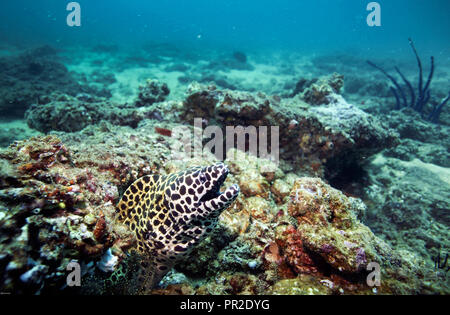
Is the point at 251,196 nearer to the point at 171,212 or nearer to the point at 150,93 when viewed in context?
the point at 171,212

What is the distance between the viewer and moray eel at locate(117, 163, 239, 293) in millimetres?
2586

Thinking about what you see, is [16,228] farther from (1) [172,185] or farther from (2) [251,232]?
(2) [251,232]

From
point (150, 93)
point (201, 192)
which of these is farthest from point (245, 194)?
point (150, 93)

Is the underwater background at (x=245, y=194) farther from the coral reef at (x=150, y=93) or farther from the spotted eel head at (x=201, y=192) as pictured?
the spotted eel head at (x=201, y=192)

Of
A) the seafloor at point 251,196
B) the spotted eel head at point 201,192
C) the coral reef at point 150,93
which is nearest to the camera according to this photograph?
the seafloor at point 251,196

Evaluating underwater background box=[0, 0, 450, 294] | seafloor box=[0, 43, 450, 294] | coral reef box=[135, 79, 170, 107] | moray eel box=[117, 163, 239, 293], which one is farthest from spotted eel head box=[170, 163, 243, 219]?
coral reef box=[135, 79, 170, 107]

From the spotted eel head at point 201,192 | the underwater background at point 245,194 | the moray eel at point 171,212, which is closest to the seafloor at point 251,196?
the underwater background at point 245,194

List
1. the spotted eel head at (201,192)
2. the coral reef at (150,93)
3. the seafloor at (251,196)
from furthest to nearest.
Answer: the coral reef at (150,93)
the spotted eel head at (201,192)
the seafloor at (251,196)

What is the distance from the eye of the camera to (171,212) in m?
2.79

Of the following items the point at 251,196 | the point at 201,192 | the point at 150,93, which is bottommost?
the point at 251,196

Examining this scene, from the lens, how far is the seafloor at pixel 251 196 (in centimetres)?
183

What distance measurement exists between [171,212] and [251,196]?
1.76 m
